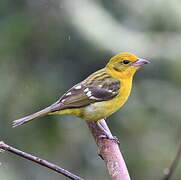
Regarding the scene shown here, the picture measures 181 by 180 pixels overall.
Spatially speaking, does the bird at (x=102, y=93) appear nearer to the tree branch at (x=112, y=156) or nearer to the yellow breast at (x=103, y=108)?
the yellow breast at (x=103, y=108)

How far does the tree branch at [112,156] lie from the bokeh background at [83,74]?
931 mm

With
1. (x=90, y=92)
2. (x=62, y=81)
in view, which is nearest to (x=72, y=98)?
(x=90, y=92)

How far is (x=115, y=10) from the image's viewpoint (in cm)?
506

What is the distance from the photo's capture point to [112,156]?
2963 millimetres

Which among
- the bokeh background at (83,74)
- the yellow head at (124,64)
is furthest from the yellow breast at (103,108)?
the bokeh background at (83,74)

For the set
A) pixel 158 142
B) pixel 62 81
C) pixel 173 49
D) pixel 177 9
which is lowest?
pixel 158 142

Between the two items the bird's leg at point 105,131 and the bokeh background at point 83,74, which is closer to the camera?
the bird's leg at point 105,131

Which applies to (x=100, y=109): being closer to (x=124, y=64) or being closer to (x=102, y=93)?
(x=102, y=93)

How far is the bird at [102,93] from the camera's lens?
3.98 m

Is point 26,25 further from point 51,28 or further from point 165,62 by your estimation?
point 165,62

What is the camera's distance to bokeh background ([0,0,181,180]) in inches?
179

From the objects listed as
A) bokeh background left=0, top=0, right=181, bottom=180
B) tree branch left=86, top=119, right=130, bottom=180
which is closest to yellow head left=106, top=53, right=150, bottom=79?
bokeh background left=0, top=0, right=181, bottom=180

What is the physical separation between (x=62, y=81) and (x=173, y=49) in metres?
0.98

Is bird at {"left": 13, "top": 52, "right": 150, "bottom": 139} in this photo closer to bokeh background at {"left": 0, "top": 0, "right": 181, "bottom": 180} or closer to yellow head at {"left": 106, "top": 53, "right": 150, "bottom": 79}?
yellow head at {"left": 106, "top": 53, "right": 150, "bottom": 79}
